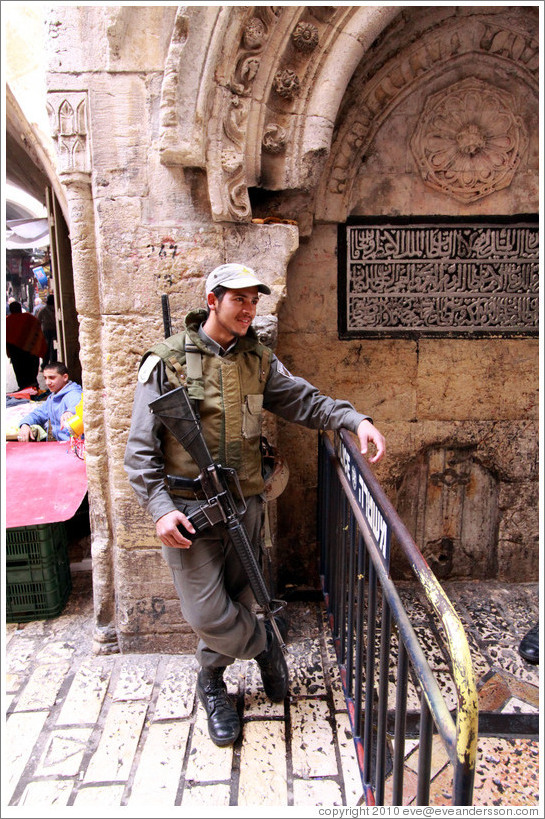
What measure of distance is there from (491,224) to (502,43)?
1.00m

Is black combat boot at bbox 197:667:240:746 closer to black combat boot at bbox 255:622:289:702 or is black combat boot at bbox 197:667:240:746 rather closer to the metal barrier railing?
black combat boot at bbox 255:622:289:702

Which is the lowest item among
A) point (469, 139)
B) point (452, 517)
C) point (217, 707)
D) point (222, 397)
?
point (217, 707)

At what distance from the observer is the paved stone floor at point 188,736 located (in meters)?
2.28

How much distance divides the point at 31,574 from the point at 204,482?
1.77 m

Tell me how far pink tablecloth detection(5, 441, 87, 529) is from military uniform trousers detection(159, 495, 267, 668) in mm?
1137

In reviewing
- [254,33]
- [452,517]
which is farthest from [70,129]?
[452,517]

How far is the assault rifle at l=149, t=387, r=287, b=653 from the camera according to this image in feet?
7.26

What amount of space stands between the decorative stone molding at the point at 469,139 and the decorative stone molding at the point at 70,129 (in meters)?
1.92

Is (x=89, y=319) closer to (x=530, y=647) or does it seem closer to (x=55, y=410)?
(x=55, y=410)

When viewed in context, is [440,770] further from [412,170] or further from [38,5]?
[38,5]

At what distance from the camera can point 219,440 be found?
2350 millimetres

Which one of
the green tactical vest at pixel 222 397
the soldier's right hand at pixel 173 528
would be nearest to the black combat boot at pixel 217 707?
the soldier's right hand at pixel 173 528

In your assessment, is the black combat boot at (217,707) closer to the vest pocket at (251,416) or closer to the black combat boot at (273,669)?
the black combat boot at (273,669)

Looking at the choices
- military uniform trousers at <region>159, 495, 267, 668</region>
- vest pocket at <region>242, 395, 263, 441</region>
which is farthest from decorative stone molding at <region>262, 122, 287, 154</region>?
military uniform trousers at <region>159, 495, 267, 668</region>
